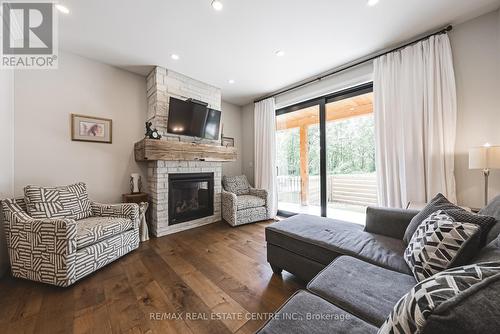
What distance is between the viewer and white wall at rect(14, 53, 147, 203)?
232cm

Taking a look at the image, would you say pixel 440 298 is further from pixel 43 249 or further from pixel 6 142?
pixel 6 142

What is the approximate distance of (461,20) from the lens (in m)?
2.04

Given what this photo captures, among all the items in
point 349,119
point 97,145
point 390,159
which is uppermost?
point 349,119

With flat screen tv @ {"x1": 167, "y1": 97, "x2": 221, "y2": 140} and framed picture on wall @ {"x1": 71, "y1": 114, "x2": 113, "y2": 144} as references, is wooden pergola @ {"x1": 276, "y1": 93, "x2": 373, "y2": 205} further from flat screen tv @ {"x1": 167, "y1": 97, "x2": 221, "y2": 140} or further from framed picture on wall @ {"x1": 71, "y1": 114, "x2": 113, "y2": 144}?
framed picture on wall @ {"x1": 71, "y1": 114, "x2": 113, "y2": 144}

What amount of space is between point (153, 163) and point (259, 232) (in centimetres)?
208

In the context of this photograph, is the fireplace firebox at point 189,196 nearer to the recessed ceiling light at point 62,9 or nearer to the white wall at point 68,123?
the white wall at point 68,123

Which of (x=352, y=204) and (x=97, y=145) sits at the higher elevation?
(x=97, y=145)

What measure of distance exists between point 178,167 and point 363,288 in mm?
2919

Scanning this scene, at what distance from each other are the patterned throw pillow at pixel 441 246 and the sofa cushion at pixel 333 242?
16 centimetres

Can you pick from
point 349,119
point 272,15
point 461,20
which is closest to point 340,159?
point 349,119

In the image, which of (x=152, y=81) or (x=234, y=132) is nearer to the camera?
(x=152, y=81)

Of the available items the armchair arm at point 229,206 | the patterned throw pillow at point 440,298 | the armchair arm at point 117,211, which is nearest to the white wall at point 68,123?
A: the armchair arm at point 117,211

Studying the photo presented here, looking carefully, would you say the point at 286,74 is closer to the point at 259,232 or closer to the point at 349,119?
the point at 349,119

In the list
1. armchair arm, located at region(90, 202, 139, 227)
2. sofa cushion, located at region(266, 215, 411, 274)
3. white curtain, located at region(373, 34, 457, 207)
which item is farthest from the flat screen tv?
A: white curtain, located at region(373, 34, 457, 207)
